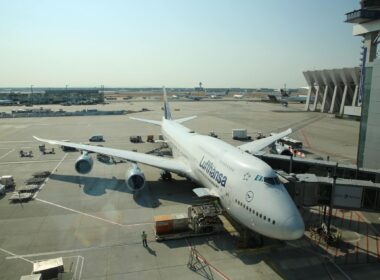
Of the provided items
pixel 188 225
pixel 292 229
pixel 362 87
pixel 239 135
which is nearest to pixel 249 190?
pixel 292 229

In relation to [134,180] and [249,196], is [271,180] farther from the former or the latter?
[134,180]

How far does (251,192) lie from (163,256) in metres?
6.94

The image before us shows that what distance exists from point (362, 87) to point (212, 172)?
72.4 ft

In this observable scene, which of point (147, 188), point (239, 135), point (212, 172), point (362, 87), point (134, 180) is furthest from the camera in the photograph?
point (239, 135)

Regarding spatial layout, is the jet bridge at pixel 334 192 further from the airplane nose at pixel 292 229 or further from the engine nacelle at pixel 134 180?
the engine nacelle at pixel 134 180

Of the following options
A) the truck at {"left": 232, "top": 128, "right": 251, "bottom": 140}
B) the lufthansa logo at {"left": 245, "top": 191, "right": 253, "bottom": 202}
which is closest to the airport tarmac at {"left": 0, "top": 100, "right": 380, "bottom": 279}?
the lufthansa logo at {"left": 245, "top": 191, "right": 253, "bottom": 202}

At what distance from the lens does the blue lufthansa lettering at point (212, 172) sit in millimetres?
21800

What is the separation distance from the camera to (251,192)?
733 inches

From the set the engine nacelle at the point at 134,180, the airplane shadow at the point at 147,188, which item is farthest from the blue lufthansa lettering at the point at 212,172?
the engine nacelle at the point at 134,180

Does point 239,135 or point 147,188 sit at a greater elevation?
point 239,135

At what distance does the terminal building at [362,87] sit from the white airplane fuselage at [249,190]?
15.9 metres

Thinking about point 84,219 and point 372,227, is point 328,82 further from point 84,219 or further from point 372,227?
point 84,219

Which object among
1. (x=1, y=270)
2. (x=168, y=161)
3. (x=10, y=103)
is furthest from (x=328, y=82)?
(x=10, y=103)

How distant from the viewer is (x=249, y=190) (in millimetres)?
18812
